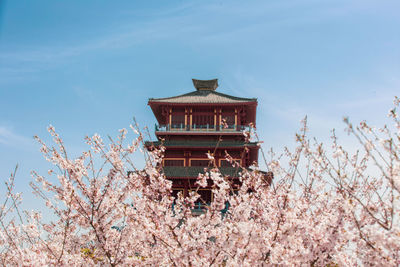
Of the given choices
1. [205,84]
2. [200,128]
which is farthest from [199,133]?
[205,84]

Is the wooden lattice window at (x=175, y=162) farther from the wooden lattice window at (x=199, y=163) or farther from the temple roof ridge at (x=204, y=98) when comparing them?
the temple roof ridge at (x=204, y=98)

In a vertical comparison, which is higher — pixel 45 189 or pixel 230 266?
pixel 45 189

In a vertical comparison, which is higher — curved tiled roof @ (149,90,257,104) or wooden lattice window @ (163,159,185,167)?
curved tiled roof @ (149,90,257,104)

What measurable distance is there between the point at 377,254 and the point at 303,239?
1298mm

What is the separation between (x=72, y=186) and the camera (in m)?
7.64

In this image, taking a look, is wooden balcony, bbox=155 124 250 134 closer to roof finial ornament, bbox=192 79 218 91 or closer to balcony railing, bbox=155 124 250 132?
balcony railing, bbox=155 124 250 132

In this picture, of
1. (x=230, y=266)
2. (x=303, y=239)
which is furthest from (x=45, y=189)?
(x=303, y=239)

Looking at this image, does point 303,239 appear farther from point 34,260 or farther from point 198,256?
point 34,260

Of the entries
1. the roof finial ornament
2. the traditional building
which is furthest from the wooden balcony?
the roof finial ornament

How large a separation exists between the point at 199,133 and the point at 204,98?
4429 mm

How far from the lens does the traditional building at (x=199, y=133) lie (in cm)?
2961

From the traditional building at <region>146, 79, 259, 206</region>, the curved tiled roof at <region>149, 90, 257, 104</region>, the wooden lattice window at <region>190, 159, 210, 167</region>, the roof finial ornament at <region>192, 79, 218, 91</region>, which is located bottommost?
the wooden lattice window at <region>190, 159, 210, 167</region>

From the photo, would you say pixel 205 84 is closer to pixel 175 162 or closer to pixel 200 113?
pixel 200 113

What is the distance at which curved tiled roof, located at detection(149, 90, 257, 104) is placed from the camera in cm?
3195
